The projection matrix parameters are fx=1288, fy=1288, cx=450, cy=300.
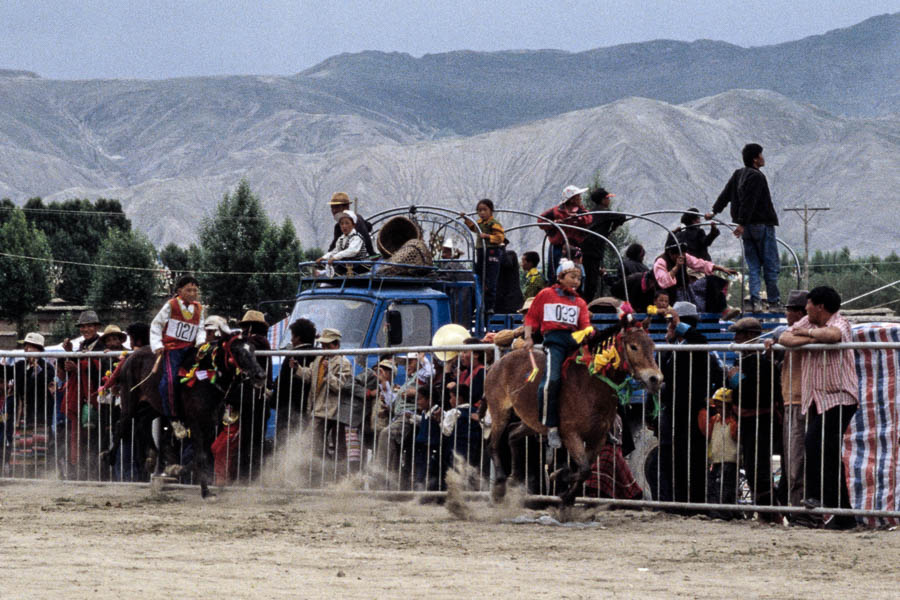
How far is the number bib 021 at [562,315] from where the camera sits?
11195 millimetres

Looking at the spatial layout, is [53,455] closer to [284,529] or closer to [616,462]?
[284,529]

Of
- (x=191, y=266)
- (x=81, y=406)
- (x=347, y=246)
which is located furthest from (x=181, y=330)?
(x=191, y=266)

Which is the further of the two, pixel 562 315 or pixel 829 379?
pixel 562 315

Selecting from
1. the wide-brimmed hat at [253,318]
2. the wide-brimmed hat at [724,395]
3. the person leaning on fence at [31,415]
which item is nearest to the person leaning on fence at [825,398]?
the wide-brimmed hat at [724,395]

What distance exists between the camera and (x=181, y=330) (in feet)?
45.1

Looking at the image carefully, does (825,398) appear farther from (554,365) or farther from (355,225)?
(355,225)

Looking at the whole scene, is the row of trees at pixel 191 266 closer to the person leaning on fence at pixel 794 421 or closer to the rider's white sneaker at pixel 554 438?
the rider's white sneaker at pixel 554 438

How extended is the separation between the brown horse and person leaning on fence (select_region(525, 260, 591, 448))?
9 centimetres

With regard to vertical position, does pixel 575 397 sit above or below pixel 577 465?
above

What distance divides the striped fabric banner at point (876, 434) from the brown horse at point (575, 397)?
5.78ft

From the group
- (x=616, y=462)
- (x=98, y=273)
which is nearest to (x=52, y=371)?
(x=616, y=462)

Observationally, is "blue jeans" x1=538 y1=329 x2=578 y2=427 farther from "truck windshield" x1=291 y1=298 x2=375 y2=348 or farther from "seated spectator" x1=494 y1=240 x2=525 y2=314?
"seated spectator" x1=494 y1=240 x2=525 y2=314

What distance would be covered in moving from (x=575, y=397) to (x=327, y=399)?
125 inches

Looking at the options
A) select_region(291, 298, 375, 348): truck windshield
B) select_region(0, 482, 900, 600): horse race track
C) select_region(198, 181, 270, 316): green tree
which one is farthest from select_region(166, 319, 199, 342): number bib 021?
select_region(198, 181, 270, 316): green tree
